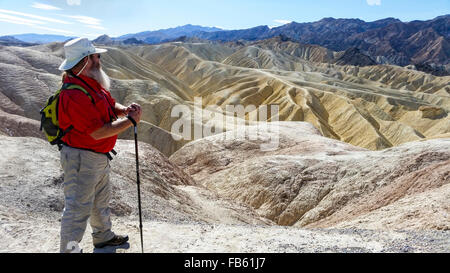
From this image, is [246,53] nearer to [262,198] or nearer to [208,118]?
[208,118]

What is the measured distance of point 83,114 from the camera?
3.60 m

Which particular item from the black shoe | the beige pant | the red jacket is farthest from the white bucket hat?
the black shoe

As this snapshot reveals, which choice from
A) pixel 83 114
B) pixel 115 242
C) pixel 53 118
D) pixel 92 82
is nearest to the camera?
pixel 83 114

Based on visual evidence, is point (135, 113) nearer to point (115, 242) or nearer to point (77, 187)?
point (77, 187)

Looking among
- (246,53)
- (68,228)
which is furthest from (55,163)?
(246,53)

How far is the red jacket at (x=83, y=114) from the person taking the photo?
3574 millimetres

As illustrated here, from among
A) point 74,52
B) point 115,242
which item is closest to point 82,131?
point 74,52

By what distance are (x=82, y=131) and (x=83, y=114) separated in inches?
7.2

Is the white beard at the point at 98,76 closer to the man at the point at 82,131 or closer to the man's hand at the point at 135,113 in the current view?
the man at the point at 82,131

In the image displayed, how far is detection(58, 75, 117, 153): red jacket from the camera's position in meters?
3.57

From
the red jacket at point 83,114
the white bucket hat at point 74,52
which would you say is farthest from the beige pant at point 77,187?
the white bucket hat at point 74,52
